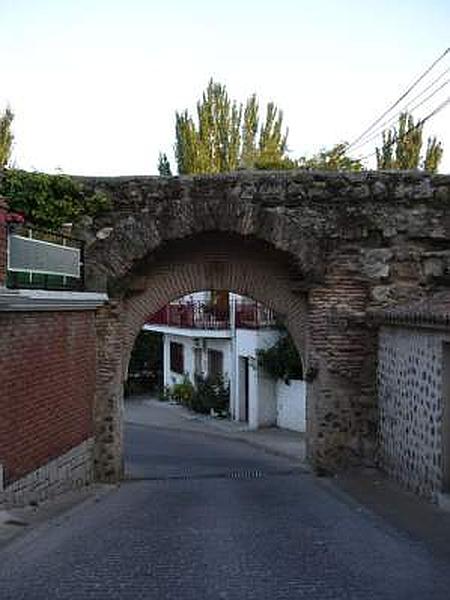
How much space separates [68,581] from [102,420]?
6851 millimetres

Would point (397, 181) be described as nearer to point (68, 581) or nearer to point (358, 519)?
point (358, 519)

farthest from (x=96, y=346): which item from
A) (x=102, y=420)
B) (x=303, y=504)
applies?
(x=303, y=504)

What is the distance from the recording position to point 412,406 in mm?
10805

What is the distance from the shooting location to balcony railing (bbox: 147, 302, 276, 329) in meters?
25.2

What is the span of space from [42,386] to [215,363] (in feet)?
65.0

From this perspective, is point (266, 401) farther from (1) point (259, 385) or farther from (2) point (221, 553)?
(2) point (221, 553)

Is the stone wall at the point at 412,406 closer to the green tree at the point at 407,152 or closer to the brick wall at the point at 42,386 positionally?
the brick wall at the point at 42,386

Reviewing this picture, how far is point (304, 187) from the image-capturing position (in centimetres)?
1261

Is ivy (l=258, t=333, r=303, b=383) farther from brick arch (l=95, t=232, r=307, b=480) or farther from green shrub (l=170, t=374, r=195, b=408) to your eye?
brick arch (l=95, t=232, r=307, b=480)

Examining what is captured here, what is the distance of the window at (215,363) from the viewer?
2896 centimetres

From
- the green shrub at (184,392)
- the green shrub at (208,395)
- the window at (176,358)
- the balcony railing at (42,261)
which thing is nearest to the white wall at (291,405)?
the green shrub at (208,395)

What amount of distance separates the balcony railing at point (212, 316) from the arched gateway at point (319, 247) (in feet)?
35.1

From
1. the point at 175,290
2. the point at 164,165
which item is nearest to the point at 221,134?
the point at 164,165

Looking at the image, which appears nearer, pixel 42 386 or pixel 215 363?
pixel 42 386
